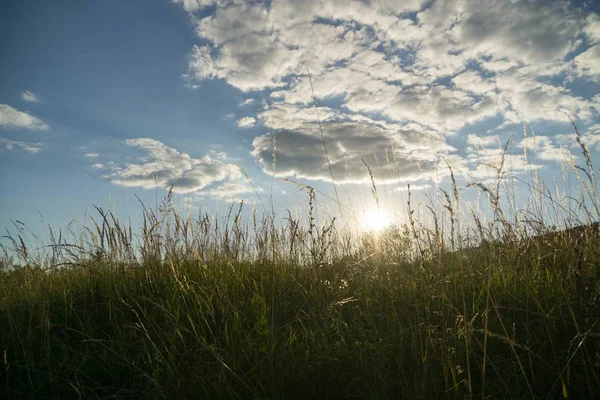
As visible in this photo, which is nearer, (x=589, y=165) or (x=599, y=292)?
(x=599, y=292)

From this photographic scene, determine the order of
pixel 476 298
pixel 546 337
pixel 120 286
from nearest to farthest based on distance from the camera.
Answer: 1. pixel 546 337
2. pixel 476 298
3. pixel 120 286

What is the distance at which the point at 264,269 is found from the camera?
351 cm

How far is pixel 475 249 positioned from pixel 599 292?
2.23 m

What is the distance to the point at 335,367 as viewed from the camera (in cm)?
166

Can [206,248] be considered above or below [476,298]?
above

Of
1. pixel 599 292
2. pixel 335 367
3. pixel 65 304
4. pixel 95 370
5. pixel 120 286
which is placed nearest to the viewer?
pixel 599 292

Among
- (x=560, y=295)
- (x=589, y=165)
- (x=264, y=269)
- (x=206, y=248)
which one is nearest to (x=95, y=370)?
(x=264, y=269)

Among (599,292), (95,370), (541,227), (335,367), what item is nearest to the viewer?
(599,292)

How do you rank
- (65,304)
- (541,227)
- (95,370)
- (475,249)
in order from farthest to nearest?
1. (475,249)
2. (541,227)
3. (65,304)
4. (95,370)

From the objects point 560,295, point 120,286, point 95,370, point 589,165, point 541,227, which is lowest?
point 95,370

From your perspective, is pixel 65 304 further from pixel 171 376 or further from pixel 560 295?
pixel 560 295

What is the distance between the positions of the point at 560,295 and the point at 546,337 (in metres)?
0.44

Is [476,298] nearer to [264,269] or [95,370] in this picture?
[264,269]

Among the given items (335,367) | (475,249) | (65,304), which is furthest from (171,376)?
(475,249)
